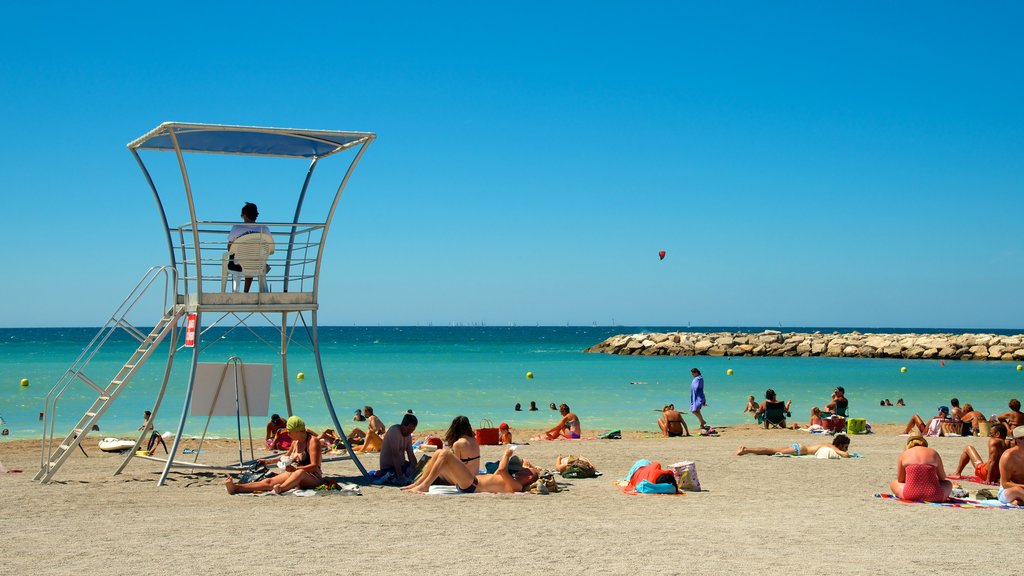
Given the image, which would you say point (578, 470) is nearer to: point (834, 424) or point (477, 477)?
point (477, 477)

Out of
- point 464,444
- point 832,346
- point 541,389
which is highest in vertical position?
point 832,346

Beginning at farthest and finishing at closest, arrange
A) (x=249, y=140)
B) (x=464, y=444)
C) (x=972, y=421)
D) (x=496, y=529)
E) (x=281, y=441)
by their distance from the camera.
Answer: (x=972, y=421) → (x=281, y=441) → (x=249, y=140) → (x=464, y=444) → (x=496, y=529)

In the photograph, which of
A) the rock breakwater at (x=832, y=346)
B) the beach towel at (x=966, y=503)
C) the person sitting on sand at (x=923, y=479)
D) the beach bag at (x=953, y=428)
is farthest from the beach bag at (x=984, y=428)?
the rock breakwater at (x=832, y=346)

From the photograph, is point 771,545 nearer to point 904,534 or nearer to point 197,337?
point 904,534

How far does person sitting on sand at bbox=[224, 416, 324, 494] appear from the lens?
34.2 feet

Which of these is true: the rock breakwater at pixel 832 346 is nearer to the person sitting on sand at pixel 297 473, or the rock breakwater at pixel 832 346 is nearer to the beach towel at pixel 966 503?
the beach towel at pixel 966 503

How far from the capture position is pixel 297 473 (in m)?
10.5

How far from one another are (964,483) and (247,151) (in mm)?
10000

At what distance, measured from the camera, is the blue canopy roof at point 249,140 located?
10758 mm

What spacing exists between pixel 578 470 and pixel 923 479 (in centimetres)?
416

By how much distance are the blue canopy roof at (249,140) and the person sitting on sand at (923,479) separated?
7124 mm

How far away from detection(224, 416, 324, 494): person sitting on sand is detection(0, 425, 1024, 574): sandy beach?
1.25 feet

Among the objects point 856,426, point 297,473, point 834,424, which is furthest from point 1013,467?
point 856,426

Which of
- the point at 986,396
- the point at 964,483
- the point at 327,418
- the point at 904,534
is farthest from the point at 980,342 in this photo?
the point at 904,534
